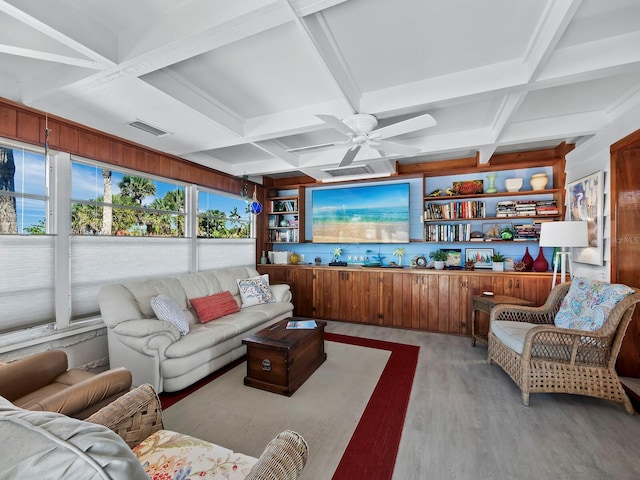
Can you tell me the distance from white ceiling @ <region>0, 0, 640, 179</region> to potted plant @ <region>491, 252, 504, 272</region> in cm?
172

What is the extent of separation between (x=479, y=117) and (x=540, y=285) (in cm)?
237

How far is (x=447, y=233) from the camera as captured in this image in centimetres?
442

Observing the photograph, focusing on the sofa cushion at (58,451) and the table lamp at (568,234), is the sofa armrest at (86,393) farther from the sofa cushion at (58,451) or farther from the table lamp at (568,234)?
the table lamp at (568,234)

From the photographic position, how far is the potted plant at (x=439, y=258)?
170 inches

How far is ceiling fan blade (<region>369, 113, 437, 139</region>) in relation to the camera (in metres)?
2.21

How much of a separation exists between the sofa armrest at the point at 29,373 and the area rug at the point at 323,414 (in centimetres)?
82

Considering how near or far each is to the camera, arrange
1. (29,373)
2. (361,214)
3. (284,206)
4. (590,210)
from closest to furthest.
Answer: (29,373) → (590,210) → (361,214) → (284,206)

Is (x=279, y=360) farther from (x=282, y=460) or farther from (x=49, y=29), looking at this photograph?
(x=49, y=29)

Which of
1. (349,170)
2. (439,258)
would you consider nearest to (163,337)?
(349,170)

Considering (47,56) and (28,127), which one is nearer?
(47,56)

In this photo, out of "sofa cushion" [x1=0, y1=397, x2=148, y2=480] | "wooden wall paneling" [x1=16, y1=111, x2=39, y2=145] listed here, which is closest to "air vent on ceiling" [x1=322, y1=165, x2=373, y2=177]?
"wooden wall paneling" [x1=16, y1=111, x2=39, y2=145]

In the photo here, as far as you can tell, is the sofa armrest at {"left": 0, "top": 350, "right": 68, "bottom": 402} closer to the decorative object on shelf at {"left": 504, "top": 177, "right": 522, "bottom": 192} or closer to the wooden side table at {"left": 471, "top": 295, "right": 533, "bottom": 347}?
the wooden side table at {"left": 471, "top": 295, "right": 533, "bottom": 347}

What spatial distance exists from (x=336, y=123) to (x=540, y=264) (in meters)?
3.53

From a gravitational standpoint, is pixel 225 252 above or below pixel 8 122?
below
